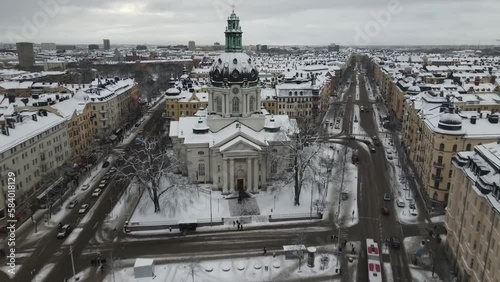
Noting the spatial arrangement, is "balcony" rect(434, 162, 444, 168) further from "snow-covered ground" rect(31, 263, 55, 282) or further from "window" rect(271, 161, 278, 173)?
"snow-covered ground" rect(31, 263, 55, 282)

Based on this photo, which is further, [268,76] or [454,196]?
[268,76]

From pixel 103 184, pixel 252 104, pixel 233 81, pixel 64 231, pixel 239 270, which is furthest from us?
pixel 252 104

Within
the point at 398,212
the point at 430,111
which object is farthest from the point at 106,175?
the point at 430,111

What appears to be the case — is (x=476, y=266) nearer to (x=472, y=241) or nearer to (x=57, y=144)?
(x=472, y=241)

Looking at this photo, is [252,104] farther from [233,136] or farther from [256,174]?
[256,174]

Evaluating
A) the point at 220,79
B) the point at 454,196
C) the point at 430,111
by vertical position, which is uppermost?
the point at 220,79

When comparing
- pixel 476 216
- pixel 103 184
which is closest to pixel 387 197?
pixel 476 216

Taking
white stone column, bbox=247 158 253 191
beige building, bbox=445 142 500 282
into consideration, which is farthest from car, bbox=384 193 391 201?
white stone column, bbox=247 158 253 191
